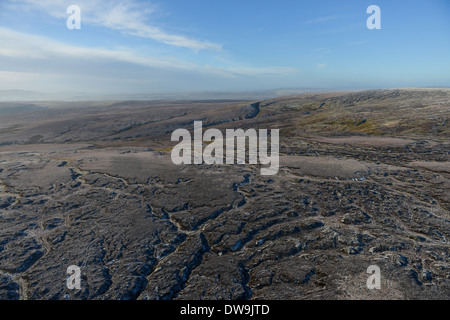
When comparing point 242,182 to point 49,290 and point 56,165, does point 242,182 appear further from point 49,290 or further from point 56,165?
point 56,165

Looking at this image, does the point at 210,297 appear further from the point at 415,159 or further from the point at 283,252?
the point at 415,159

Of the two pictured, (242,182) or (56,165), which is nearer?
(242,182)

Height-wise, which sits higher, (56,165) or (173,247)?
(56,165)

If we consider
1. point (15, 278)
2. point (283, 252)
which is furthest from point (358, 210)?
point (15, 278)

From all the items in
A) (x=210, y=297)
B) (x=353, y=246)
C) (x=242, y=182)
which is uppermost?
(x=242, y=182)

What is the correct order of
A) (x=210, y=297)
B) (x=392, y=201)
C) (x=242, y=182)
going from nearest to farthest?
(x=210, y=297) → (x=392, y=201) → (x=242, y=182)

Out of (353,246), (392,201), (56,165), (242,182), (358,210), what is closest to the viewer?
(353,246)

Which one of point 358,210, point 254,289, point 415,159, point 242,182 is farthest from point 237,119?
point 254,289
